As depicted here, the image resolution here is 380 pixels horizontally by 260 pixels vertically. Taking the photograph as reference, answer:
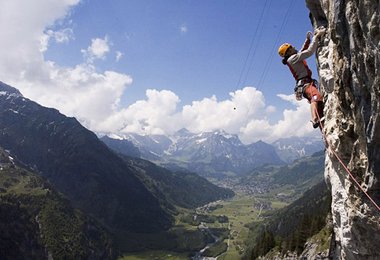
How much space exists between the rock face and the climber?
1.62ft

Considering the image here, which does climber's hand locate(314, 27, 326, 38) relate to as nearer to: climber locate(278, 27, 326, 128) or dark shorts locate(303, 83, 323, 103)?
climber locate(278, 27, 326, 128)

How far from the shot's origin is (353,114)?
43.5 ft

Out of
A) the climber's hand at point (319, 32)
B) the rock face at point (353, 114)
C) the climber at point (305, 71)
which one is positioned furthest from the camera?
the climber at point (305, 71)

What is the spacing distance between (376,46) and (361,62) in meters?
1.26

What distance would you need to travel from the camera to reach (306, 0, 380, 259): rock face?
1146 cm

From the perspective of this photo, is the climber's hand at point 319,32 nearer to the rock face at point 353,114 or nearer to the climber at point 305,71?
the climber at point 305,71

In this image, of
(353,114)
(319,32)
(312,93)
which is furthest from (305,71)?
(353,114)

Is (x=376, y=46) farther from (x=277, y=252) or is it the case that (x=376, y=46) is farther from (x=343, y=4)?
(x=277, y=252)

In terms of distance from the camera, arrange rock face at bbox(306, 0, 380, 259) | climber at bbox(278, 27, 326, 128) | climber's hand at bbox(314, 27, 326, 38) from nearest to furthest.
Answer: rock face at bbox(306, 0, 380, 259)
climber's hand at bbox(314, 27, 326, 38)
climber at bbox(278, 27, 326, 128)

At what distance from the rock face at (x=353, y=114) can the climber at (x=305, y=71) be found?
19.4 inches

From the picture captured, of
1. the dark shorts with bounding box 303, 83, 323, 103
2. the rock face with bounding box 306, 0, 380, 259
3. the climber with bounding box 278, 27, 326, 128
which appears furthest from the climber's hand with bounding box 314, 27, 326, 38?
the dark shorts with bounding box 303, 83, 323, 103

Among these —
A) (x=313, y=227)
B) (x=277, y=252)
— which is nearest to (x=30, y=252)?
(x=277, y=252)

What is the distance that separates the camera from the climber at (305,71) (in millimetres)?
16141

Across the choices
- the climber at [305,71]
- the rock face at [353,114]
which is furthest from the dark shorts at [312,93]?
the rock face at [353,114]
